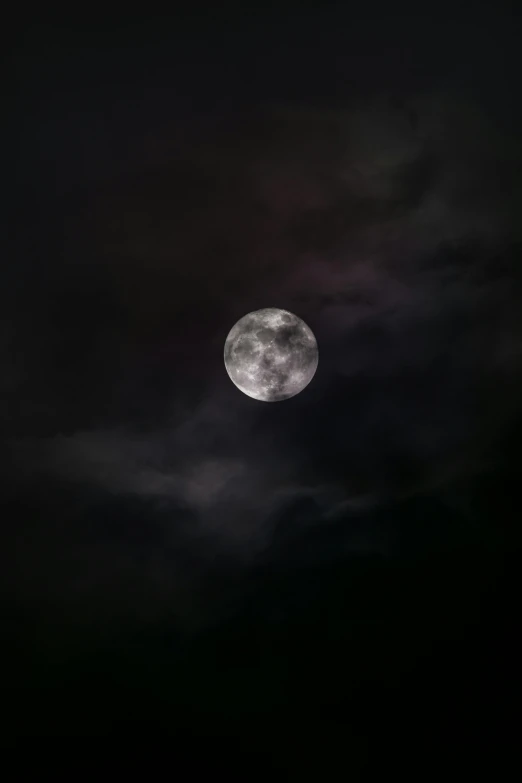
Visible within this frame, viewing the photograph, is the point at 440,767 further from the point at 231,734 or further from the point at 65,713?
the point at 65,713

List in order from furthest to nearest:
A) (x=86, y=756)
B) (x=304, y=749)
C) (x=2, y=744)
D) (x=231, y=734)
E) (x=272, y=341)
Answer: (x=231, y=734), (x=304, y=749), (x=86, y=756), (x=2, y=744), (x=272, y=341)

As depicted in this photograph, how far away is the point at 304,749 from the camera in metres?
93.8

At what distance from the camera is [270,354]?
40094mm

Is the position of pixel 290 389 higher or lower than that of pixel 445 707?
higher

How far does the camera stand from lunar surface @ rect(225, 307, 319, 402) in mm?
40156

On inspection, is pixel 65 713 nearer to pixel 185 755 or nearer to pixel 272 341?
pixel 185 755

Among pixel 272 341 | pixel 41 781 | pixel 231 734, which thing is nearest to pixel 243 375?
pixel 272 341

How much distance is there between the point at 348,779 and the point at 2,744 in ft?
225

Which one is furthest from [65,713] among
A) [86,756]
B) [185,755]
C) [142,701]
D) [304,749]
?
[304,749]

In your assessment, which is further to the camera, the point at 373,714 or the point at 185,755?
the point at 185,755

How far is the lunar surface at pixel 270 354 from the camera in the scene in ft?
132

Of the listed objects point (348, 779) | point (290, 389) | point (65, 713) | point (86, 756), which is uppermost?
point (290, 389)

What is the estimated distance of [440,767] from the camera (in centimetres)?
8550

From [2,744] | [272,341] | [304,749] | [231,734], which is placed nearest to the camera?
[272,341]
